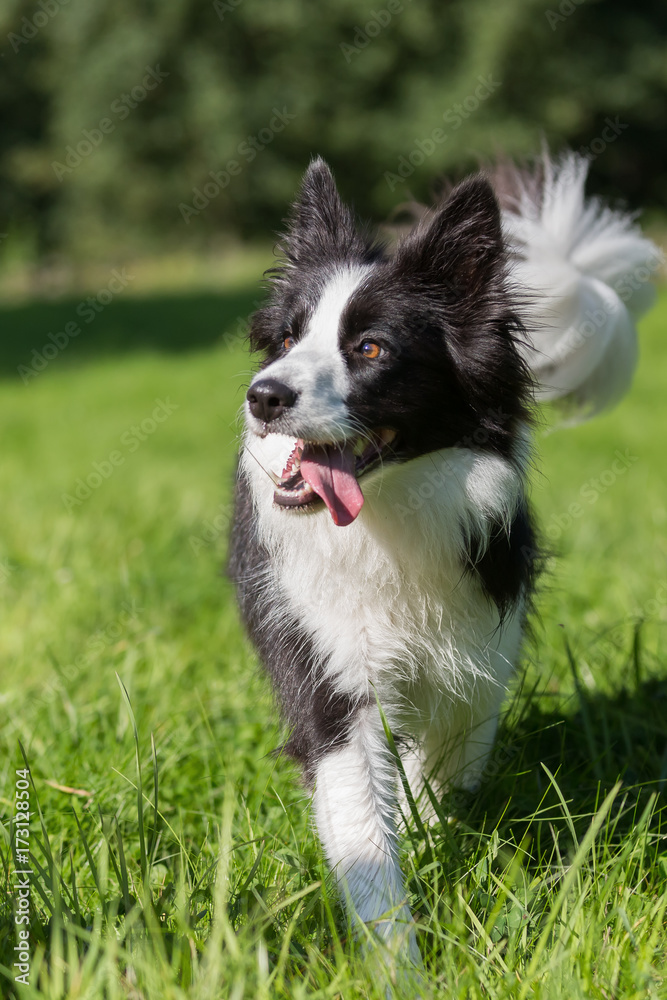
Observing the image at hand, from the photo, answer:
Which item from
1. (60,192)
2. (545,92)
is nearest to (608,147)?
(545,92)

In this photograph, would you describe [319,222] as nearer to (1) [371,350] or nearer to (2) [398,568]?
(1) [371,350]

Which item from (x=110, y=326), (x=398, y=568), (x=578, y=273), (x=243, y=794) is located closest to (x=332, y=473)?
(x=398, y=568)

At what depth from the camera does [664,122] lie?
28.1 metres

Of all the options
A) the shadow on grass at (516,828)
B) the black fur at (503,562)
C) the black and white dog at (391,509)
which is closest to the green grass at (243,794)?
the shadow on grass at (516,828)

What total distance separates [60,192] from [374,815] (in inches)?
1402

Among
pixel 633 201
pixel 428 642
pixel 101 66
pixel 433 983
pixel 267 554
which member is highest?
pixel 101 66

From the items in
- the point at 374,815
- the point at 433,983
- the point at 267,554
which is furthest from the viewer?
the point at 267,554

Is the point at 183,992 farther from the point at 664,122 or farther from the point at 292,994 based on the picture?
the point at 664,122

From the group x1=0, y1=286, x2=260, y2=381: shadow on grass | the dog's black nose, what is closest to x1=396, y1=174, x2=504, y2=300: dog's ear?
the dog's black nose

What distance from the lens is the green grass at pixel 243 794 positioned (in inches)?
68.9

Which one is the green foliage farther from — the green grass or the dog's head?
the dog's head

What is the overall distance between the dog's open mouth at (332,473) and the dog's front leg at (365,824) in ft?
1.71

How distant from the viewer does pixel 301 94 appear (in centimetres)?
2764

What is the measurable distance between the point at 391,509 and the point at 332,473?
214mm
